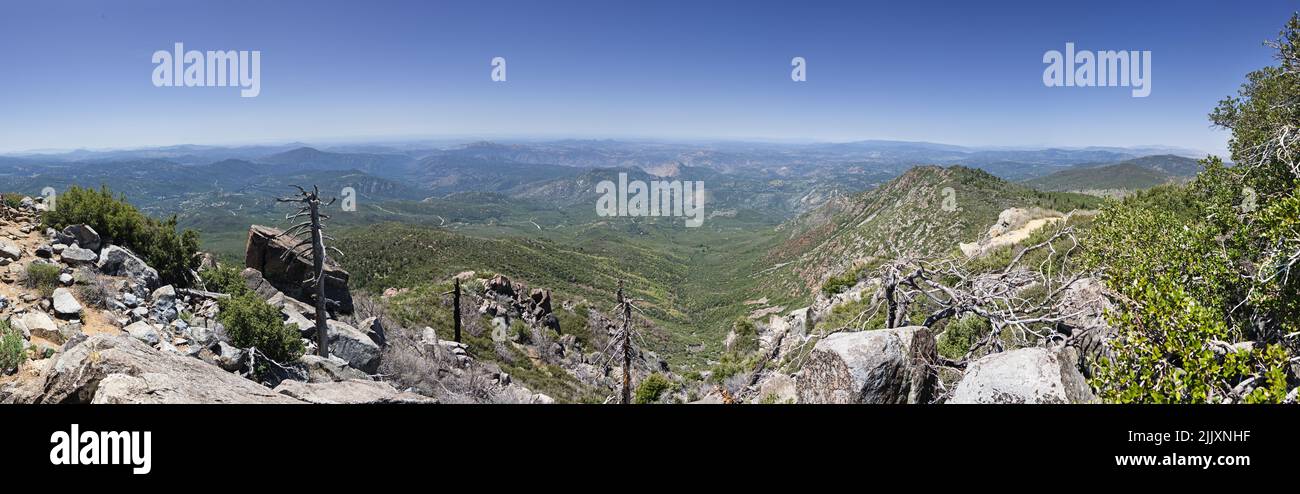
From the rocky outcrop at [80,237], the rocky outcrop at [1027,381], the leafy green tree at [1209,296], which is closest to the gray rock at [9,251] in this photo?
the rocky outcrop at [80,237]

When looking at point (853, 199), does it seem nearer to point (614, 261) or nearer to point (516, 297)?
point (614, 261)

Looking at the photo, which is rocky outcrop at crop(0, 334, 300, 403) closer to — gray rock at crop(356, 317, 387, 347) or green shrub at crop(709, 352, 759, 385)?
green shrub at crop(709, 352, 759, 385)

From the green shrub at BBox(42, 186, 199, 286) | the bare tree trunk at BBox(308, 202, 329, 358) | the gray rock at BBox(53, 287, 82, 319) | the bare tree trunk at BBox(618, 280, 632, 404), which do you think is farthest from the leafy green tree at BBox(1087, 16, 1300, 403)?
the green shrub at BBox(42, 186, 199, 286)

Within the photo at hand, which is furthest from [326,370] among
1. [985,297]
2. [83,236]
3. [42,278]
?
[985,297]

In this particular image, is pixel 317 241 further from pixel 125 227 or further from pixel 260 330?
pixel 125 227
